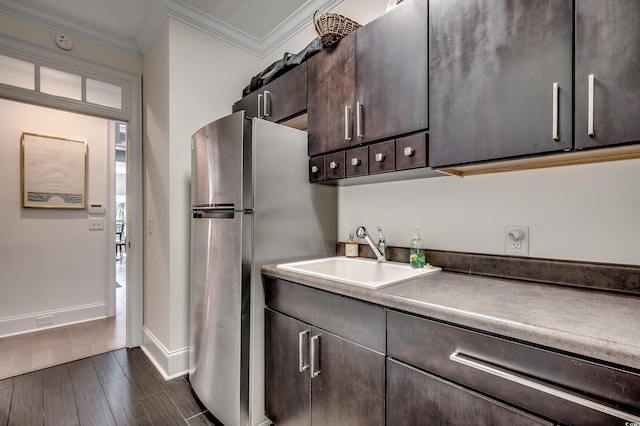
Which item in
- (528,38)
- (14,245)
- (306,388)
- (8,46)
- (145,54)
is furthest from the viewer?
(14,245)

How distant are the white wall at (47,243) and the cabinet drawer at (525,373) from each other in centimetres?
382

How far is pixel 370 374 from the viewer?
1055mm

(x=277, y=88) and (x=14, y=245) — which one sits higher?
(x=277, y=88)

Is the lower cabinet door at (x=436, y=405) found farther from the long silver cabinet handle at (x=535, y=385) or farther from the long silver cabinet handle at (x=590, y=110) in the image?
the long silver cabinet handle at (x=590, y=110)

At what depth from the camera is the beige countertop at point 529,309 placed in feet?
2.12

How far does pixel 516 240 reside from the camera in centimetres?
126

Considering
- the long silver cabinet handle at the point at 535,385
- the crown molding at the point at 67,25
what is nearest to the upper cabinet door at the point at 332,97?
the long silver cabinet handle at the point at 535,385

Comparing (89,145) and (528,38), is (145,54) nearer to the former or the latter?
(89,145)

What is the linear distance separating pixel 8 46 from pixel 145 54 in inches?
35.2

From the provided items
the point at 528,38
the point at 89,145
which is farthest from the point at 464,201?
the point at 89,145

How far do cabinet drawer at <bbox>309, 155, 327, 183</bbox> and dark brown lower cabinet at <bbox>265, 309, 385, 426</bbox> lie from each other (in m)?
0.79

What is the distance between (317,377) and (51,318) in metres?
3.40

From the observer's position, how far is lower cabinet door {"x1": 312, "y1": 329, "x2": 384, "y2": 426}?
3.41 feet

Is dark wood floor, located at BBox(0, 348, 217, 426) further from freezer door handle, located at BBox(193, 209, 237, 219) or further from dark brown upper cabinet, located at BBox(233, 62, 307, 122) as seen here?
dark brown upper cabinet, located at BBox(233, 62, 307, 122)
